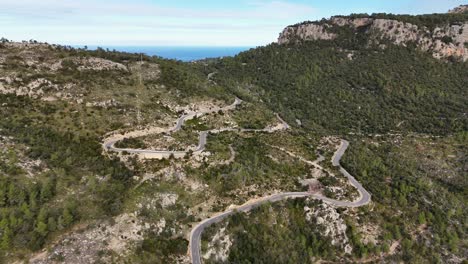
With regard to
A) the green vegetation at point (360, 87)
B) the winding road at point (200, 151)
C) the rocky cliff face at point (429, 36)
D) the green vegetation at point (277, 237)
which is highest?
the rocky cliff face at point (429, 36)

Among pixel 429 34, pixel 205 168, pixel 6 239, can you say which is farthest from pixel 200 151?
pixel 429 34

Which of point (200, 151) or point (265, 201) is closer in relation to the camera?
point (265, 201)

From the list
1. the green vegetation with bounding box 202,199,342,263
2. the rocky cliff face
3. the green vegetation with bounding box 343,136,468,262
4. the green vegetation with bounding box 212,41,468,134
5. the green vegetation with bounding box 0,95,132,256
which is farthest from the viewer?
the rocky cliff face

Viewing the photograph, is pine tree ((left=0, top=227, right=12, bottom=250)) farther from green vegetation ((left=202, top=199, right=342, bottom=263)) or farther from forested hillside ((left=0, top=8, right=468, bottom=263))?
green vegetation ((left=202, top=199, right=342, bottom=263))

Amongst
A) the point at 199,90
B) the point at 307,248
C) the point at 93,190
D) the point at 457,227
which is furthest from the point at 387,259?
the point at 199,90

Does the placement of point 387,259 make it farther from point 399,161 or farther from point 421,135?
point 421,135

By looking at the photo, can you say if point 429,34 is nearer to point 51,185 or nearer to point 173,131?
point 173,131

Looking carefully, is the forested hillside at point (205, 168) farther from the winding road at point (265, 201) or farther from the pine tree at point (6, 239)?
the winding road at point (265, 201)

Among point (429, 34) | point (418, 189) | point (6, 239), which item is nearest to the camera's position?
point (6, 239)

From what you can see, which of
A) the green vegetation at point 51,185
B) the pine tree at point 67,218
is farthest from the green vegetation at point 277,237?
the pine tree at point 67,218

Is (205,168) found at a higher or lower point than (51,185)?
lower

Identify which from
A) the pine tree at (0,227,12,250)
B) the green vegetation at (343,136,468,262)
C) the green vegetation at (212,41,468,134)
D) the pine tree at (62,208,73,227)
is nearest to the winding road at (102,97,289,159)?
the pine tree at (62,208,73,227)
